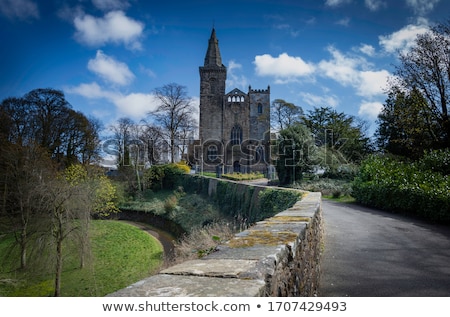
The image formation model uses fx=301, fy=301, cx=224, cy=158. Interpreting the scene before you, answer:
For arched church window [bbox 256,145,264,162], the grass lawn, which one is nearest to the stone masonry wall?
the grass lawn

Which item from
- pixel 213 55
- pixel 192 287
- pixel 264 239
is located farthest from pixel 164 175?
pixel 192 287

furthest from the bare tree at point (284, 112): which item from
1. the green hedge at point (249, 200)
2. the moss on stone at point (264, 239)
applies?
the moss on stone at point (264, 239)

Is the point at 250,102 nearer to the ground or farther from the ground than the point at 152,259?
farther from the ground

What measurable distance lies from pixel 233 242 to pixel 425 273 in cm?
396

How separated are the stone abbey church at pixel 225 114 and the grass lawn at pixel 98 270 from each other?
29380 millimetres

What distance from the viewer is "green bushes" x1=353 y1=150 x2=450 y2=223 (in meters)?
9.77

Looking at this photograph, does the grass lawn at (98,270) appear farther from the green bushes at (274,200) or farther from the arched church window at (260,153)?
the arched church window at (260,153)

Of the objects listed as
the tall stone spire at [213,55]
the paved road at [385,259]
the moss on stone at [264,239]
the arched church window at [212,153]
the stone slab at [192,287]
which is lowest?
the paved road at [385,259]

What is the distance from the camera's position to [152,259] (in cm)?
1590

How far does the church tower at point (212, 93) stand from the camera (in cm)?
4912

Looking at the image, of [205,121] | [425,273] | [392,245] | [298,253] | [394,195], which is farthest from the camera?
[205,121]
